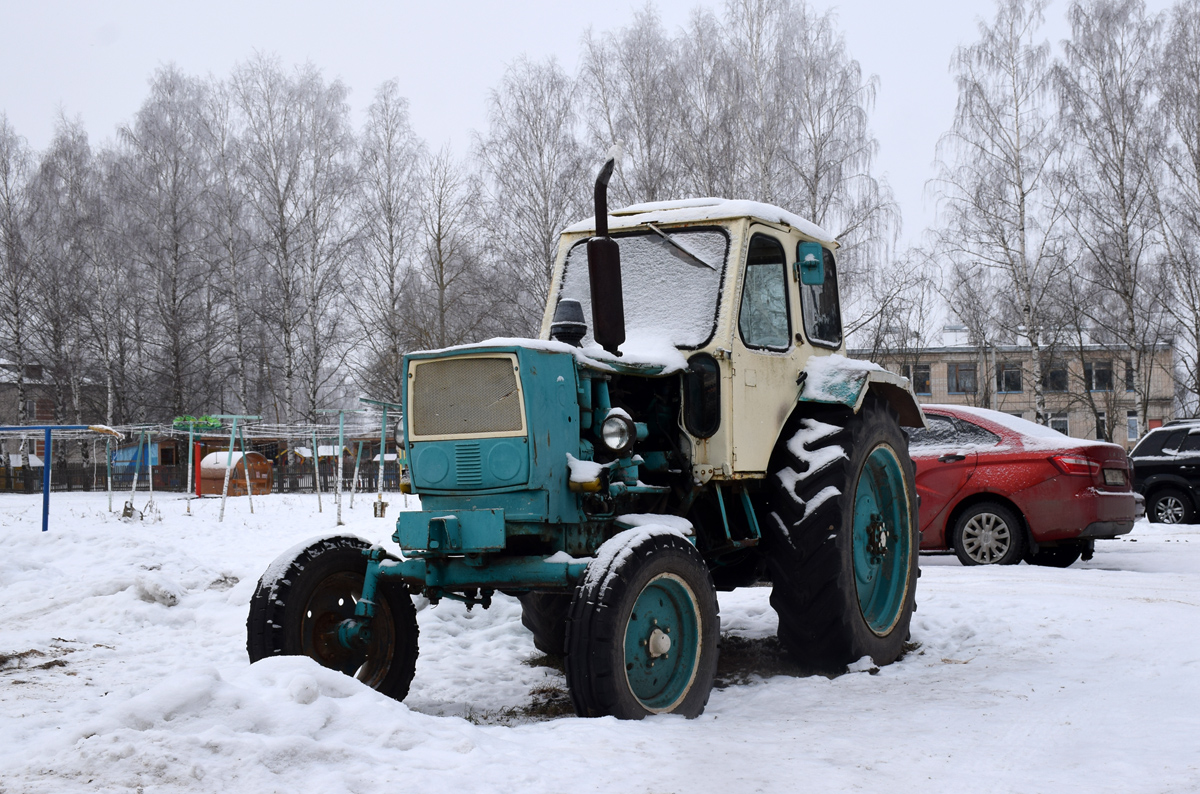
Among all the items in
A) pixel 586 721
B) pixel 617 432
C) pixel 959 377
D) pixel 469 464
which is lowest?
pixel 586 721

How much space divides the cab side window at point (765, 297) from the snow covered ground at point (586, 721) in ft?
5.86

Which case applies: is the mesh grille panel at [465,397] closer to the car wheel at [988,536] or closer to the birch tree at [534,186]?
the car wheel at [988,536]

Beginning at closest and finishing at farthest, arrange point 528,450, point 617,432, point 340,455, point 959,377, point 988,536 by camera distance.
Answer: point 528,450
point 617,432
point 988,536
point 340,455
point 959,377

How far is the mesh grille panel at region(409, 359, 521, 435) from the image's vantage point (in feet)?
15.2

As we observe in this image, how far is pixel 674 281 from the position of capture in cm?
574

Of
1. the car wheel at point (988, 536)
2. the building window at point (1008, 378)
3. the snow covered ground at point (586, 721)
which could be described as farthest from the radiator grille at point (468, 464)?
the building window at point (1008, 378)

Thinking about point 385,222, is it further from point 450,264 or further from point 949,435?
point 949,435

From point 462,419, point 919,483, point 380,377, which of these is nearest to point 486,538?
point 462,419

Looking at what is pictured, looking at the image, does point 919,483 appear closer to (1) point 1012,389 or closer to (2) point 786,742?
(2) point 786,742

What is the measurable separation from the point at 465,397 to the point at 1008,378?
171 ft

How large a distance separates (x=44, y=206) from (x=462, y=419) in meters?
35.2

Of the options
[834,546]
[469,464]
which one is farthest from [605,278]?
[834,546]

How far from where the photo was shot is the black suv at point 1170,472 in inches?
632

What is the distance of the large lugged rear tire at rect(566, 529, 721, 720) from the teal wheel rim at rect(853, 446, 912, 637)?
1.69 m
